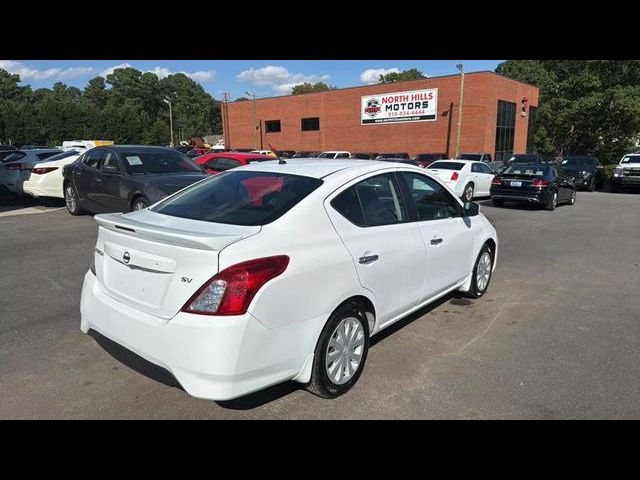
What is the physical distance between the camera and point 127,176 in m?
8.77

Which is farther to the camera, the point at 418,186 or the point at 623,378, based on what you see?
the point at 418,186

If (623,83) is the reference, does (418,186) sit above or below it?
below

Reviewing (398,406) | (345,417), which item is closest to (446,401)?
(398,406)

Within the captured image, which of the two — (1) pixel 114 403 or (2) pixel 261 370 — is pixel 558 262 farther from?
(1) pixel 114 403

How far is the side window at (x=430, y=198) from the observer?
417 centimetres

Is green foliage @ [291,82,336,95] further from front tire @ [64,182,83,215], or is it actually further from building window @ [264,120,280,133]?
front tire @ [64,182,83,215]

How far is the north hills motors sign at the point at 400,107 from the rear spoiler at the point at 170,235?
37.4 m

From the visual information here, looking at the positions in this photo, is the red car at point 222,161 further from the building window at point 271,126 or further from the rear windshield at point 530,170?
the building window at point 271,126

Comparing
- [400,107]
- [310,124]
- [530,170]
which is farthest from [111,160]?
[310,124]

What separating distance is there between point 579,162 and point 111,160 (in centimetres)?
2278

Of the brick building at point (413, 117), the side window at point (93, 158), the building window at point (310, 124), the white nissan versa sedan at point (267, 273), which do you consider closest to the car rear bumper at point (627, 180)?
the brick building at point (413, 117)

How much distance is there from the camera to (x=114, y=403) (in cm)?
314

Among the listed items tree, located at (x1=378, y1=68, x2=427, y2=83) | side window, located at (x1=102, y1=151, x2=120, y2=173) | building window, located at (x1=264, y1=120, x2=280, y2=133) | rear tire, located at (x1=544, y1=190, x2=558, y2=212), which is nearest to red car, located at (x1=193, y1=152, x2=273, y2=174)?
side window, located at (x1=102, y1=151, x2=120, y2=173)
